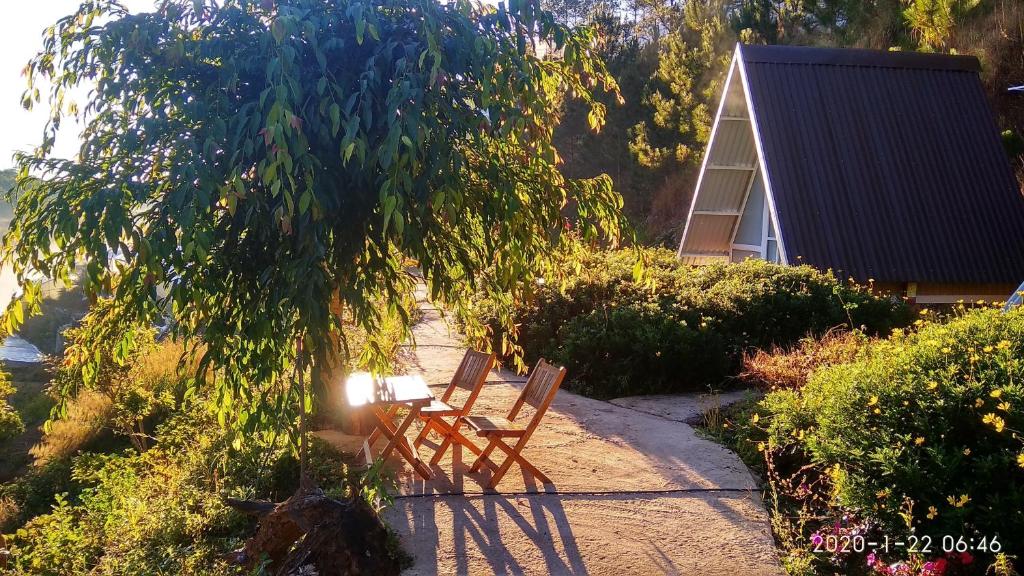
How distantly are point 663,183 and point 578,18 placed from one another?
17553 millimetres

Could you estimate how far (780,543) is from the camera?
4.99 m

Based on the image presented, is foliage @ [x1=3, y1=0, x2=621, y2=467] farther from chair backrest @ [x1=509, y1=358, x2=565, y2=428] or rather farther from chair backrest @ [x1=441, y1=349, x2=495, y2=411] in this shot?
chair backrest @ [x1=441, y1=349, x2=495, y2=411]

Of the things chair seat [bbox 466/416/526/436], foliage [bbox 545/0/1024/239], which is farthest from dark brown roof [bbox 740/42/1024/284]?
chair seat [bbox 466/416/526/436]

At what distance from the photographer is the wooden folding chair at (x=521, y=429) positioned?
574 centimetres

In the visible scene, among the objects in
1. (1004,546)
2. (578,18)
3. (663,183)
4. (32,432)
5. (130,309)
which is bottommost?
(32,432)

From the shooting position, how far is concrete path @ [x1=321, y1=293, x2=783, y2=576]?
4.72m

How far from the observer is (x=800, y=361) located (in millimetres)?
7527

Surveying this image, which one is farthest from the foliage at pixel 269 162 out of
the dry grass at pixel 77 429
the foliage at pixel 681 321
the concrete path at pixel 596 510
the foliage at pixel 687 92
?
the foliage at pixel 687 92

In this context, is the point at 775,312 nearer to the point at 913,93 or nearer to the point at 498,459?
the point at 498,459

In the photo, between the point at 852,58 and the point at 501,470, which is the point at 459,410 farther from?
the point at 852,58

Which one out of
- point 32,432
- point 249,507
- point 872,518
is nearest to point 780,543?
point 872,518

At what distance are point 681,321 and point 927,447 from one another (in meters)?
4.69

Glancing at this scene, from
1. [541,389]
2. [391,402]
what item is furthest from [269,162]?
[541,389]

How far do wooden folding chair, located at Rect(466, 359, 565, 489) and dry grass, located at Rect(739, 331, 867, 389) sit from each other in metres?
2.32
